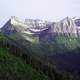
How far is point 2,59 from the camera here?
325ft

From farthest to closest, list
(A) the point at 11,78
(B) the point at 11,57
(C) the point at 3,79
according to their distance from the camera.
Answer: (B) the point at 11,57 < (A) the point at 11,78 < (C) the point at 3,79

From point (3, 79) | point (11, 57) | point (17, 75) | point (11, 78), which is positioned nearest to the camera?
point (3, 79)

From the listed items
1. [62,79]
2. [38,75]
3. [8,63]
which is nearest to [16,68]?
[8,63]

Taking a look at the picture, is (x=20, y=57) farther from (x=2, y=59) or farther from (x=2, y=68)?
(x=2, y=68)

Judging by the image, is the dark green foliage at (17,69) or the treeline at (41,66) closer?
the dark green foliage at (17,69)

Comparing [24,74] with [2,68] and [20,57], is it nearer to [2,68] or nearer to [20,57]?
[2,68]

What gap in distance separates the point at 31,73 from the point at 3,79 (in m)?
25.5

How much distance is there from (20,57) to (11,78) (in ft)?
99.6

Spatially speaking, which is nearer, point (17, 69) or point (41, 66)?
point (17, 69)

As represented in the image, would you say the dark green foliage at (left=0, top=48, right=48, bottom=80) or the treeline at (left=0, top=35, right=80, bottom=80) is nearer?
the dark green foliage at (left=0, top=48, right=48, bottom=80)

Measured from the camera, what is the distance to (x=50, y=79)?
3553 inches

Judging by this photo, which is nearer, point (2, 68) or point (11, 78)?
point (11, 78)

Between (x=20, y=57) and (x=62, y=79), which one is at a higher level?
(x=20, y=57)

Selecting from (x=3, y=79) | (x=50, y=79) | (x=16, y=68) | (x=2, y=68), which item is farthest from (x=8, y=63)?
(x=3, y=79)
